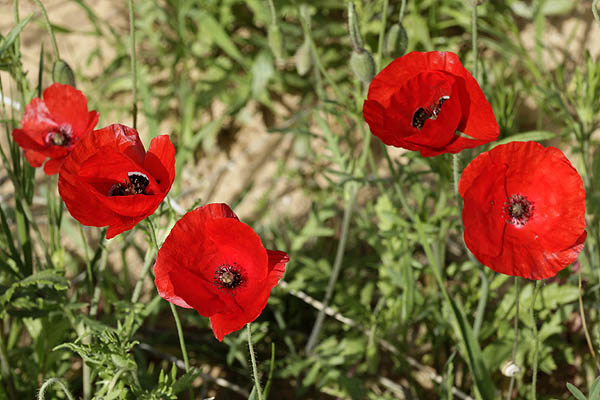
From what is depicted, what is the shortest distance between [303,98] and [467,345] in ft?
5.87

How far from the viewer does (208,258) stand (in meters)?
1.19

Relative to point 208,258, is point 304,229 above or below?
below

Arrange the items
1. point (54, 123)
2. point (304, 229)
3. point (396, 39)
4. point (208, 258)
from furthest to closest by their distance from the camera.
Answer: point (304, 229)
point (396, 39)
point (54, 123)
point (208, 258)

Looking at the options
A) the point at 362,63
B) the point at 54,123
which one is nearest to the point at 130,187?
the point at 54,123

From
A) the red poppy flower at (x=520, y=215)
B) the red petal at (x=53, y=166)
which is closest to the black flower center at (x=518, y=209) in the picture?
the red poppy flower at (x=520, y=215)

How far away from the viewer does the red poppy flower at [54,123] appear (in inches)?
56.8

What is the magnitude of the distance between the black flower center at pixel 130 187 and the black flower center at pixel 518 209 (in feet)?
2.51

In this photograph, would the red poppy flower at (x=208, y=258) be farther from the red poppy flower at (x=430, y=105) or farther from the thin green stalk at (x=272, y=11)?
the thin green stalk at (x=272, y=11)

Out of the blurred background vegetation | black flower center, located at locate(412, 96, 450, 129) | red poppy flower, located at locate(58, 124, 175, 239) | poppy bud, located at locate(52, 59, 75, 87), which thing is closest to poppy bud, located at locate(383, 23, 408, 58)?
the blurred background vegetation

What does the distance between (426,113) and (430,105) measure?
45mm

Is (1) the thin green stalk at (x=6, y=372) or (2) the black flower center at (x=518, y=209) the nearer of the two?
(2) the black flower center at (x=518, y=209)

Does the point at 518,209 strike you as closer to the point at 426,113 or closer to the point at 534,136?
the point at 426,113

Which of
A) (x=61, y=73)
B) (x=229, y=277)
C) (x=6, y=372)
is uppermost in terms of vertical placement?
(x=61, y=73)

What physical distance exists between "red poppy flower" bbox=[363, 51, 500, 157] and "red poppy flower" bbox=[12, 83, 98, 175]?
66 cm
